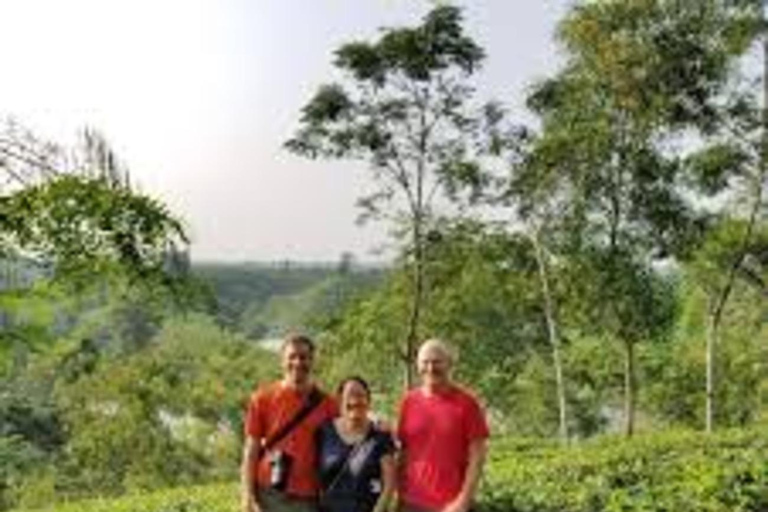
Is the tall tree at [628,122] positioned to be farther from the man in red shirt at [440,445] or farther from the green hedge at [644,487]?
the man in red shirt at [440,445]

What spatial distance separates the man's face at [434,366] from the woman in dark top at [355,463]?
10.8 inches

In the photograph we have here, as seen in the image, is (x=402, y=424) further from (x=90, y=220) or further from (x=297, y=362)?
(x=90, y=220)

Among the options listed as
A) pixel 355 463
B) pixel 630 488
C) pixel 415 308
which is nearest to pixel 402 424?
pixel 355 463

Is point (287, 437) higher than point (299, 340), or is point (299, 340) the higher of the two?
point (299, 340)

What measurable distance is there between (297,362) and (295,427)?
0.32 metres

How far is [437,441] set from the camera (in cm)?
720

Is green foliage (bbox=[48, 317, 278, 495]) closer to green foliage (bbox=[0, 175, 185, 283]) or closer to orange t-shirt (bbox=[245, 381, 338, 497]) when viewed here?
orange t-shirt (bbox=[245, 381, 338, 497])

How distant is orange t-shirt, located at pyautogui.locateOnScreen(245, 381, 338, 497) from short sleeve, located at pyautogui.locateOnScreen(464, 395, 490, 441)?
0.59m

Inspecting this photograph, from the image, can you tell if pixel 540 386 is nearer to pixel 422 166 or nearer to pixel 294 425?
pixel 422 166

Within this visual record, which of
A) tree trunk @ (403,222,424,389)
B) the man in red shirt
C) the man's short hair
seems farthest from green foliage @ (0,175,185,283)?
tree trunk @ (403,222,424,389)

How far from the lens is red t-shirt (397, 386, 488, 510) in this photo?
7.20 meters

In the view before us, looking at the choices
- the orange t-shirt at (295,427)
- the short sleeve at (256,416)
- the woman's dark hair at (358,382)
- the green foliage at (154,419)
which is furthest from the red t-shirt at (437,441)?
the green foliage at (154,419)

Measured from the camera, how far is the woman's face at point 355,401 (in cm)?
702

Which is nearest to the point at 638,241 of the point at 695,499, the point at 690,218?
the point at 690,218
